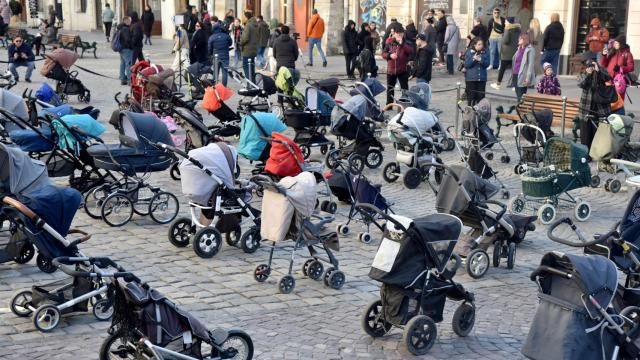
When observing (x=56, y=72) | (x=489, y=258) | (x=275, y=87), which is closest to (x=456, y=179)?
(x=489, y=258)

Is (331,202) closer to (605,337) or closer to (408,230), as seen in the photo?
(408,230)

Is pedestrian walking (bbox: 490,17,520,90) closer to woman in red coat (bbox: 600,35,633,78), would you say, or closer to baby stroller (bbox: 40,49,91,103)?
woman in red coat (bbox: 600,35,633,78)

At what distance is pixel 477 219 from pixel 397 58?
11.1 m

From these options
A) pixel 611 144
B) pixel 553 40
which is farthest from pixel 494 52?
pixel 611 144

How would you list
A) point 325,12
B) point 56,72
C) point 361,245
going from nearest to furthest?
point 361,245 → point 56,72 → point 325,12

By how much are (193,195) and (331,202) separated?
2.18 meters

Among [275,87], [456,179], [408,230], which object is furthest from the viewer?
[275,87]

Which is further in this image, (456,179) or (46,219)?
(456,179)

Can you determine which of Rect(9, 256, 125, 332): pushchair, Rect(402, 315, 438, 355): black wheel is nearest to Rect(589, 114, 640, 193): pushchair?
Rect(402, 315, 438, 355): black wheel

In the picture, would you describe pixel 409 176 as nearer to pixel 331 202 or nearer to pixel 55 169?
pixel 331 202

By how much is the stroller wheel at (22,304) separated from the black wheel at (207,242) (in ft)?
7.21

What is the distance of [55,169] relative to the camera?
12.4 m

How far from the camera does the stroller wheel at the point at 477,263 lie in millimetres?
10281

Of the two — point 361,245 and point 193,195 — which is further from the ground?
point 193,195
